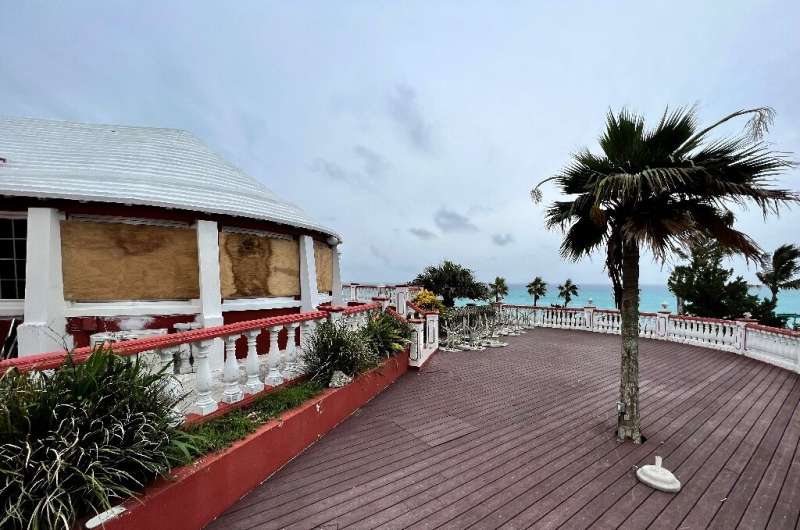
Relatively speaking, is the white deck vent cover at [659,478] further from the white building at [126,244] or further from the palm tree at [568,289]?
the palm tree at [568,289]

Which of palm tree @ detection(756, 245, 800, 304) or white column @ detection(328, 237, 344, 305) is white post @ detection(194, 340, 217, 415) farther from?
palm tree @ detection(756, 245, 800, 304)

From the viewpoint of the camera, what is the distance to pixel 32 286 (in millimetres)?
5523

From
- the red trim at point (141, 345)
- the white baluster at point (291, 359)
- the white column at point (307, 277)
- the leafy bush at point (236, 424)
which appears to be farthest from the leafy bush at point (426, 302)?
the red trim at point (141, 345)

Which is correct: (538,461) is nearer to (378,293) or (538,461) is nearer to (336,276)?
(336,276)

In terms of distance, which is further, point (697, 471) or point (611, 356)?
point (611, 356)

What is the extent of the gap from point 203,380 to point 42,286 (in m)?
4.30

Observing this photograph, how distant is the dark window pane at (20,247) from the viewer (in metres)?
6.04

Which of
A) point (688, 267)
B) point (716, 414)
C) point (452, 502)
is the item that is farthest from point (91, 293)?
point (688, 267)

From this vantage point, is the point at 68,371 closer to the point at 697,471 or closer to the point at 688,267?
the point at 697,471

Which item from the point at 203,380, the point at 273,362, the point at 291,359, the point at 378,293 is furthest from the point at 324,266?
the point at 203,380

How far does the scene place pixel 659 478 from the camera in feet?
12.2

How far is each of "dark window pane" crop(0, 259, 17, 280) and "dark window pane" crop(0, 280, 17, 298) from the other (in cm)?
7

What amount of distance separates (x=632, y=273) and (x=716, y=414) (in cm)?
322

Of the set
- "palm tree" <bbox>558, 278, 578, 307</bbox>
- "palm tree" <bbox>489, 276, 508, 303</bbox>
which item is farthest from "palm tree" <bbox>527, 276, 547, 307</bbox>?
"palm tree" <bbox>489, 276, 508, 303</bbox>
